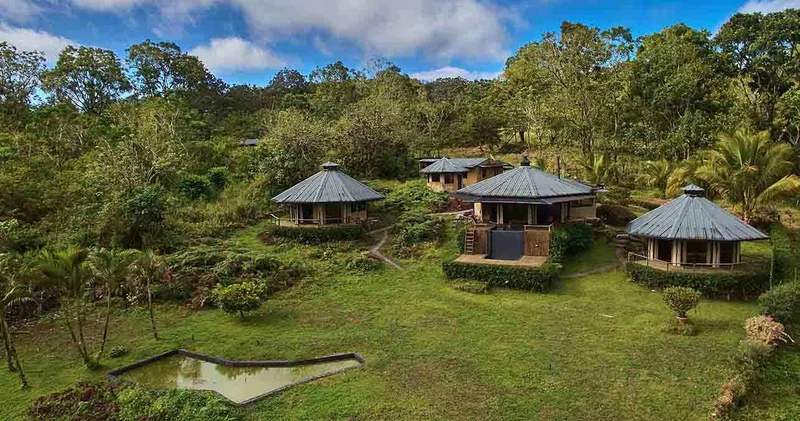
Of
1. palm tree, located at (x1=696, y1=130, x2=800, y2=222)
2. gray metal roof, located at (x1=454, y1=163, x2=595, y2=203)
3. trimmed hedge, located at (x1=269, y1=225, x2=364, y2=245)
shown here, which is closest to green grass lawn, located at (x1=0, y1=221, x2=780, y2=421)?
gray metal roof, located at (x1=454, y1=163, x2=595, y2=203)

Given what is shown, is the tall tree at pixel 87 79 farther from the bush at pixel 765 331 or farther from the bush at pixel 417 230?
the bush at pixel 765 331

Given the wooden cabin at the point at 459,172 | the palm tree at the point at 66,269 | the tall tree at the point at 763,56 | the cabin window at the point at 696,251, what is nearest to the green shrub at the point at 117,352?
the palm tree at the point at 66,269

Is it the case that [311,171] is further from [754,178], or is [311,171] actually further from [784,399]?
[784,399]

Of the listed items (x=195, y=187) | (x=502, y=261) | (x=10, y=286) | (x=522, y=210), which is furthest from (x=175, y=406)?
(x=195, y=187)

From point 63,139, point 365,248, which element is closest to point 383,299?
point 365,248

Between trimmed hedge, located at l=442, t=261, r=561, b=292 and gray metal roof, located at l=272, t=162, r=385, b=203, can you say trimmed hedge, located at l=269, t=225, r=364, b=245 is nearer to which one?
gray metal roof, located at l=272, t=162, r=385, b=203

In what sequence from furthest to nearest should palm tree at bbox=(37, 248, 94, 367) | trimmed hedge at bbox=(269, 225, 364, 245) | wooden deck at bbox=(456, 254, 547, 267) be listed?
trimmed hedge at bbox=(269, 225, 364, 245), wooden deck at bbox=(456, 254, 547, 267), palm tree at bbox=(37, 248, 94, 367)
